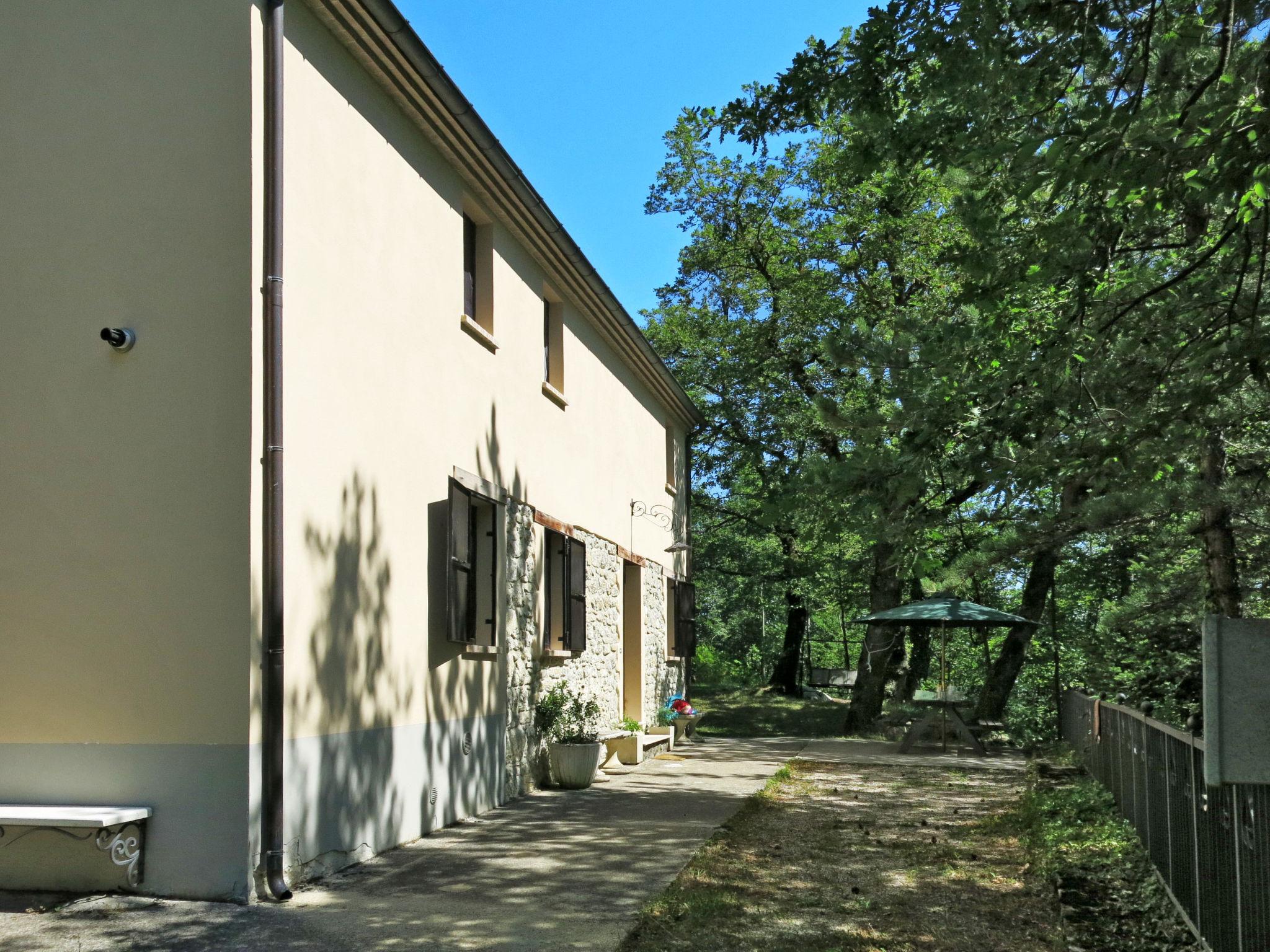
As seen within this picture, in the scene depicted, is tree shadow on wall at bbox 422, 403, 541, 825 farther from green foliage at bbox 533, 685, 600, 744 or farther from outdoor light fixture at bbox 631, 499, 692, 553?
outdoor light fixture at bbox 631, 499, 692, 553

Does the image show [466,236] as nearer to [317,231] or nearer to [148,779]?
[317,231]

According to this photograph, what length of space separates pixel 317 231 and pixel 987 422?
4.41 metres

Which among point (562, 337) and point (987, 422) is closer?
point (987, 422)

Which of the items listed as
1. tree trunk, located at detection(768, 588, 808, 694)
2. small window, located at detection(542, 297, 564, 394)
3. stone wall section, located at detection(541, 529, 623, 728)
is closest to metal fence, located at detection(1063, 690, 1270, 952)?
stone wall section, located at detection(541, 529, 623, 728)

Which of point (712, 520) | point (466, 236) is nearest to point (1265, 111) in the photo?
point (466, 236)

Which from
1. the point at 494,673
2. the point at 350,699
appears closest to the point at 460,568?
the point at 494,673

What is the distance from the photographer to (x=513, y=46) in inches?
359

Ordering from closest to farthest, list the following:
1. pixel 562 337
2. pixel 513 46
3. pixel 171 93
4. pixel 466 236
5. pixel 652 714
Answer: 1. pixel 171 93
2. pixel 513 46
3. pixel 466 236
4. pixel 562 337
5. pixel 652 714

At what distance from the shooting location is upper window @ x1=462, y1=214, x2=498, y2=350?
10.5 metres

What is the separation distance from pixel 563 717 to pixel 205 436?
6151mm

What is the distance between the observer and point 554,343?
12.8 meters

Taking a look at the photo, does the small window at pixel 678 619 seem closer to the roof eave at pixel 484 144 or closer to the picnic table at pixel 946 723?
the picnic table at pixel 946 723

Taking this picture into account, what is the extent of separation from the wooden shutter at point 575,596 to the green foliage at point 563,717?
57 centimetres

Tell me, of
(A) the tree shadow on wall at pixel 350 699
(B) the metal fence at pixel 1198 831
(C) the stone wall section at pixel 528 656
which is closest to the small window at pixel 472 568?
(C) the stone wall section at pixel 528 656
